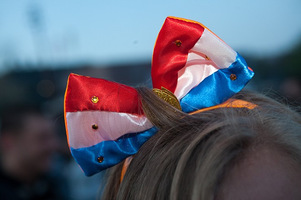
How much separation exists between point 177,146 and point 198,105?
143 mm

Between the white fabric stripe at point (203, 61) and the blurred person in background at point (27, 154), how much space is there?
6.31 ft

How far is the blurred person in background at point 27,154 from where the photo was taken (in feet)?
7.51

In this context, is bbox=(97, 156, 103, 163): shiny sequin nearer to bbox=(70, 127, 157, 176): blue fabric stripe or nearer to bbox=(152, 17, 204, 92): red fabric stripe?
bbox=(70, 127, 157, 176): blue fabric stripe

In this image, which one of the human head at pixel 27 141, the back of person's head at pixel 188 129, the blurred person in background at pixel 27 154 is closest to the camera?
the back of person's head at pixel 188 129

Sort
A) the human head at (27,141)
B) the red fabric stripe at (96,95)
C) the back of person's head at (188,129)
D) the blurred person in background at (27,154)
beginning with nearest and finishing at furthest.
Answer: the back of person's head at (188,129) → the red fabric stripe at (96,95) → the blurred person in background at (27,154) → the human head at (27,141)

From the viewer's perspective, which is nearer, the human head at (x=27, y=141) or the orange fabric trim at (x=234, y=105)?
the orange fabric trim at (x=234, y=105)

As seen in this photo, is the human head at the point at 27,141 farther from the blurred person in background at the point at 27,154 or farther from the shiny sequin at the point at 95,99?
the shiny sequin at the point at 95,99

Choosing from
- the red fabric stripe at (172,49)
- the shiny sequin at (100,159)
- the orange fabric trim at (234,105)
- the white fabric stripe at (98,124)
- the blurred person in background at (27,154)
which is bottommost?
the blurred person in background at (27,154)

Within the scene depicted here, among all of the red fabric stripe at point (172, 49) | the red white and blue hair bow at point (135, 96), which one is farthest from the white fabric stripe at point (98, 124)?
the red fabric stripe at point (172, 49)

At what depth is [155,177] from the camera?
0.64 meters

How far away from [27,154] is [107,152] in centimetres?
207

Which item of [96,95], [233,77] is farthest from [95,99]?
[233,77]

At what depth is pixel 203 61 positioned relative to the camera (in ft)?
2.61

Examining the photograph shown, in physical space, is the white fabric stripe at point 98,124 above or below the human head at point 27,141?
above
